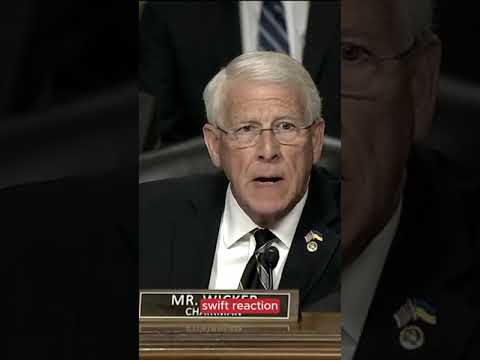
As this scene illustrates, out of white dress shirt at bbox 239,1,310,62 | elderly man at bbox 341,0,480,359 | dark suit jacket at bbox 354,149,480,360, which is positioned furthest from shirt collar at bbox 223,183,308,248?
white dress shirt at bbox 239,1,310,62

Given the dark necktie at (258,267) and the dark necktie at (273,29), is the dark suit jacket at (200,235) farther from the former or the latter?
the dark necktie at (273,29)

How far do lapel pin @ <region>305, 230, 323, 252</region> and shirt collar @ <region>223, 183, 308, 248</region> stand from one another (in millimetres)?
38

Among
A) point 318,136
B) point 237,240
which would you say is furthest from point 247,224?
point 318,136

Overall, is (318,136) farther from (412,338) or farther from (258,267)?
(412,338)

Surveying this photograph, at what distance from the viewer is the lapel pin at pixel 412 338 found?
2521 millimetres

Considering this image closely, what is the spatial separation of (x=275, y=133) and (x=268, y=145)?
31 mm

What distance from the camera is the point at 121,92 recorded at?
2592 millimetres

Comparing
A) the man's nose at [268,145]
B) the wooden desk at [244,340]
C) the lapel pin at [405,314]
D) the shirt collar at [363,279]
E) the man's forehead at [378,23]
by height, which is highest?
the man's forehead at [378,23]

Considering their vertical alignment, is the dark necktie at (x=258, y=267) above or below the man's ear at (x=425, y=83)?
below

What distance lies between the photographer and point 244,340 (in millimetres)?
2479

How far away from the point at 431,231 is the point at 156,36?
0.76 meters

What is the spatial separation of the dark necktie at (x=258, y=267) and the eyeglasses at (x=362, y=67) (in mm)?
365

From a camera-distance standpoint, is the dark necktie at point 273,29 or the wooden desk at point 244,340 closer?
the wooden desk at point 244,340

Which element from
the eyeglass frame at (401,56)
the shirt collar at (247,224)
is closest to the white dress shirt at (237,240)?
the shirt collar at (247,224)
